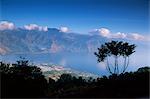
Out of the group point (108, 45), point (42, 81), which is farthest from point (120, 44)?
point (42, 81)

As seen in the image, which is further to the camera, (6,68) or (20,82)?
(6,68)

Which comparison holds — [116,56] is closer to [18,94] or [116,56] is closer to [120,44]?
[120,44]

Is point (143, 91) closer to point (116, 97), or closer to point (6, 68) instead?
point (116, 97)

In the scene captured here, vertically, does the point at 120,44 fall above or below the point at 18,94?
above

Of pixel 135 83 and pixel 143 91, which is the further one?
pixel 135 83

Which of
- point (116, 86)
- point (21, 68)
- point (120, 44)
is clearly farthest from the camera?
point (120, 44)

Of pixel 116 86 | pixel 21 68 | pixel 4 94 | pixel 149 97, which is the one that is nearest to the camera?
pixel 149 97

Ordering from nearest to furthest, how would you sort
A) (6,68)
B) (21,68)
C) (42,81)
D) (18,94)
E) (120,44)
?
(18,94), (42,81), (21,68), (6,68), (120,44)

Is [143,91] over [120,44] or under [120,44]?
under

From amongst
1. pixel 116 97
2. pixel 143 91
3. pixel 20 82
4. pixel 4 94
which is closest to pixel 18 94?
pixel 4 94
